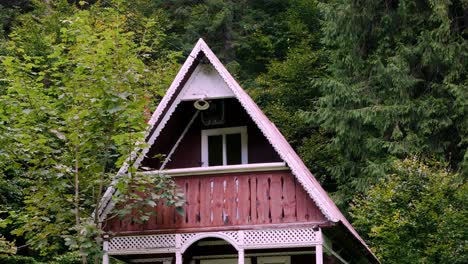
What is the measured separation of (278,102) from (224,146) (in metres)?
17.4

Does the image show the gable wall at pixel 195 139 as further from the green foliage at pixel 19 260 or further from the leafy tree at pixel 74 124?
the green foliage at pixel 19 260

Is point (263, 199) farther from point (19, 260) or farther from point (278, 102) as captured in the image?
point (278, 102)

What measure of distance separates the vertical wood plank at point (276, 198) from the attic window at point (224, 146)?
173 cm

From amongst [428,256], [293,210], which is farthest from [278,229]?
[428,256]

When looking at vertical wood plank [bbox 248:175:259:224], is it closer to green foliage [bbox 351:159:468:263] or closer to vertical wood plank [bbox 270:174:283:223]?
vertical wood plank [bbox 270:174:283:223]

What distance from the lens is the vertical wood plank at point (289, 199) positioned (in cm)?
1538

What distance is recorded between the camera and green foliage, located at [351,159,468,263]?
2039cm

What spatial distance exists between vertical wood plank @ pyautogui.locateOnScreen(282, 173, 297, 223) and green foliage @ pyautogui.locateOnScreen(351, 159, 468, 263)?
18.7 feet

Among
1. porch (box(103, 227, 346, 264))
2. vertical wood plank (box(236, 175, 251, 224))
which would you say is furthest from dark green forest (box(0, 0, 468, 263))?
vertical wood plank (box(236, 175, 251, 224))

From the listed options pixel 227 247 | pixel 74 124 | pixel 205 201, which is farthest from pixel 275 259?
pixel 74 124

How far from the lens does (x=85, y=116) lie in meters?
14.8

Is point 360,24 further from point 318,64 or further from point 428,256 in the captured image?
point 428,256

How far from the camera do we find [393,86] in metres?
29.0

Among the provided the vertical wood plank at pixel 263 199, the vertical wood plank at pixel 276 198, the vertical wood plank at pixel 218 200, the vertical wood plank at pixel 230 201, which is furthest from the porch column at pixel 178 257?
the vertical wood plank at pixel 276 198
